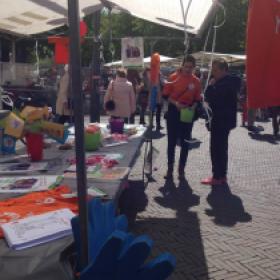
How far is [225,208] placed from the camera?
200 inches

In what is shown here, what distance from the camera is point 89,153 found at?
4281 millimetres

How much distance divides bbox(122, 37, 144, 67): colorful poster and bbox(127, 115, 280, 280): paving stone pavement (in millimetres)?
2128

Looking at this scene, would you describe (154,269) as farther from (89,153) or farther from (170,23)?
(170,23)

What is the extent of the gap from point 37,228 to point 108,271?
61cm

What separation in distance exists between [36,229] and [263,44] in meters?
1.60

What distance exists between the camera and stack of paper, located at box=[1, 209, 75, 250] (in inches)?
78.3

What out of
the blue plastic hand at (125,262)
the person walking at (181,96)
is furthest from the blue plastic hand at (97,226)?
the person walking at (181,96)

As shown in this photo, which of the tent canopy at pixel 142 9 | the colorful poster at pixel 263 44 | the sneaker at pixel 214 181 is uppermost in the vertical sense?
the tent canopy at pixel 142 9

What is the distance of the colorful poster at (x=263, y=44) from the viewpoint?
8.21ft

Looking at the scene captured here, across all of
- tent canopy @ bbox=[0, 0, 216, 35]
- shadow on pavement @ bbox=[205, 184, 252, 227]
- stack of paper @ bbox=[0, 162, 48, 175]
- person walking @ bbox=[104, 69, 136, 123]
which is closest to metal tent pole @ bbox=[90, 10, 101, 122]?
person walking @ bbox=[104, 69, 136, 123]

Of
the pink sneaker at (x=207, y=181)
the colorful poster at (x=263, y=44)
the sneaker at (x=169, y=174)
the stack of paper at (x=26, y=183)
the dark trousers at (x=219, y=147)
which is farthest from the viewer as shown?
the sneaker at (x=169, y=174)

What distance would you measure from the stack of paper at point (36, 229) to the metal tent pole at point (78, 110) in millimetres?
322

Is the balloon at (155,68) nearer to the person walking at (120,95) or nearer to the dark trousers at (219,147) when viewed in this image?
the dark trousers at (219,147)

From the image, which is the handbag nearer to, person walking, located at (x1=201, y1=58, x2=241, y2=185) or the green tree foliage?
person walking, located at (x1=201, y1=58, x2=241, y2=185)
